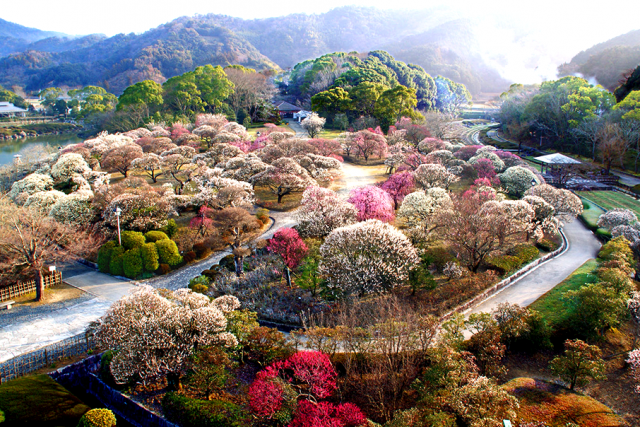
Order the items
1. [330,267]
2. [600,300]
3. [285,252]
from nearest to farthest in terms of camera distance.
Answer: [600,300]
[330,267]
[285,252]

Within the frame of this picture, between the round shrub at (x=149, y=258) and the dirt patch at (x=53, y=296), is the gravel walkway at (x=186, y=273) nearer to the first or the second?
the round shrub at (x=149, y=258)

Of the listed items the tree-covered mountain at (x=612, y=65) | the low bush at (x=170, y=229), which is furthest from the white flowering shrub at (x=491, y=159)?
the tree-covered mountain at (x=612, y=65)

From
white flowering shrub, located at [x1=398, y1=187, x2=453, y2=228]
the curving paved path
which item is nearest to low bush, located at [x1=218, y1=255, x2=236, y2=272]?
white flowering shrub, located at [x1=398, y1=187, x2=453, y2=228]

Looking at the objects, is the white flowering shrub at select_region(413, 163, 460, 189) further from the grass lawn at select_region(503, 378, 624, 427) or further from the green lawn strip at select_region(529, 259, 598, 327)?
the grass lawn at select_region(503, 378, 624, 427)

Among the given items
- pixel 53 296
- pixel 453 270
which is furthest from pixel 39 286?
pixel 453 270

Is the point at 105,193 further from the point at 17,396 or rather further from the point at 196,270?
the point at 17,396

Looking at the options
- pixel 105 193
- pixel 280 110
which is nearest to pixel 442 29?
pixel 280 110

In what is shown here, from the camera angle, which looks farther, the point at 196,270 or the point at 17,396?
the point at 196,270
